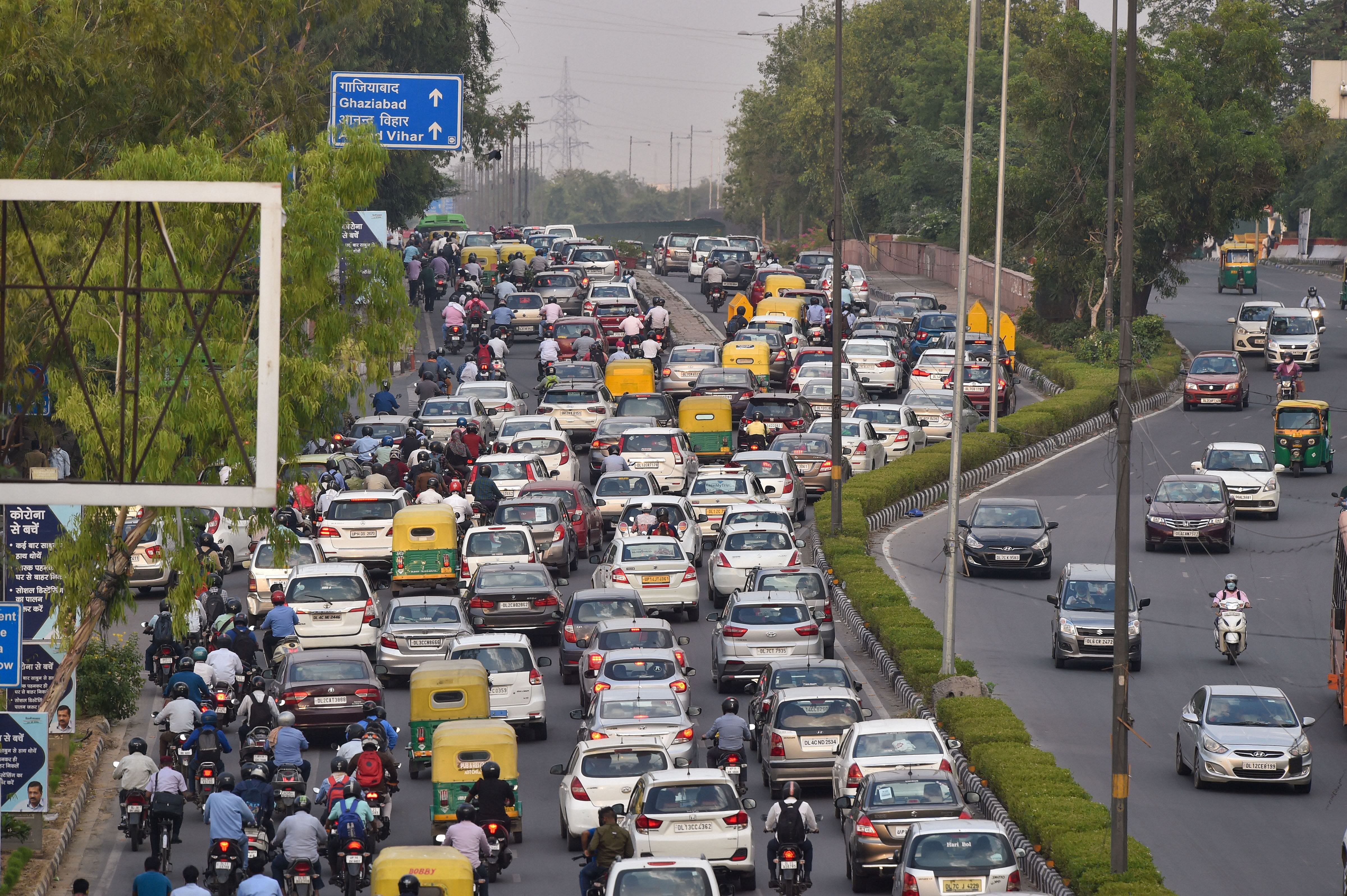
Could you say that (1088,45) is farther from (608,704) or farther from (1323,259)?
(1323,259)

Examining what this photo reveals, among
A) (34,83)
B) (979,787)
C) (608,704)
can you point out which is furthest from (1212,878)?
(34,83)

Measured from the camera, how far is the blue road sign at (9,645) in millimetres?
19906

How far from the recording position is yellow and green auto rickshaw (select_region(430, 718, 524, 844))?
867 inches

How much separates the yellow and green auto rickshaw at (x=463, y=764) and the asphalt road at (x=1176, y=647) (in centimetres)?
710

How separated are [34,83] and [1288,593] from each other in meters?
23.4

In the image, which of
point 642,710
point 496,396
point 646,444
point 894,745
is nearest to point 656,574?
point 642,710

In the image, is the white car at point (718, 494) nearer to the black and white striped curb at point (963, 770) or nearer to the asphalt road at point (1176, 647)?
the black and white striped curb at point (963, 770)

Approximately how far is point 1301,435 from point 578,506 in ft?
64.0

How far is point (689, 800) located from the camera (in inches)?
805

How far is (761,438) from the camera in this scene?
4522 cm

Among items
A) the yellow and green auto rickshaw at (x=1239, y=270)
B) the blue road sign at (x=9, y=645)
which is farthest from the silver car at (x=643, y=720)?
the yellow and green auto rickshaw at (x=1239, y=270)

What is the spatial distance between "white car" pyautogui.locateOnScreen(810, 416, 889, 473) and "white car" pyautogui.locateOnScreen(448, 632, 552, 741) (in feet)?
61.0

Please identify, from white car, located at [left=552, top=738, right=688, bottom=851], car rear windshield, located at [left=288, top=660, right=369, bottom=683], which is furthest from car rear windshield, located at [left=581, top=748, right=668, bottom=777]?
car rear windshield, located at [left=288, top=660, right=369, bottom=683]

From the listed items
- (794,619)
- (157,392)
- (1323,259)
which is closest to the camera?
(157,392)
